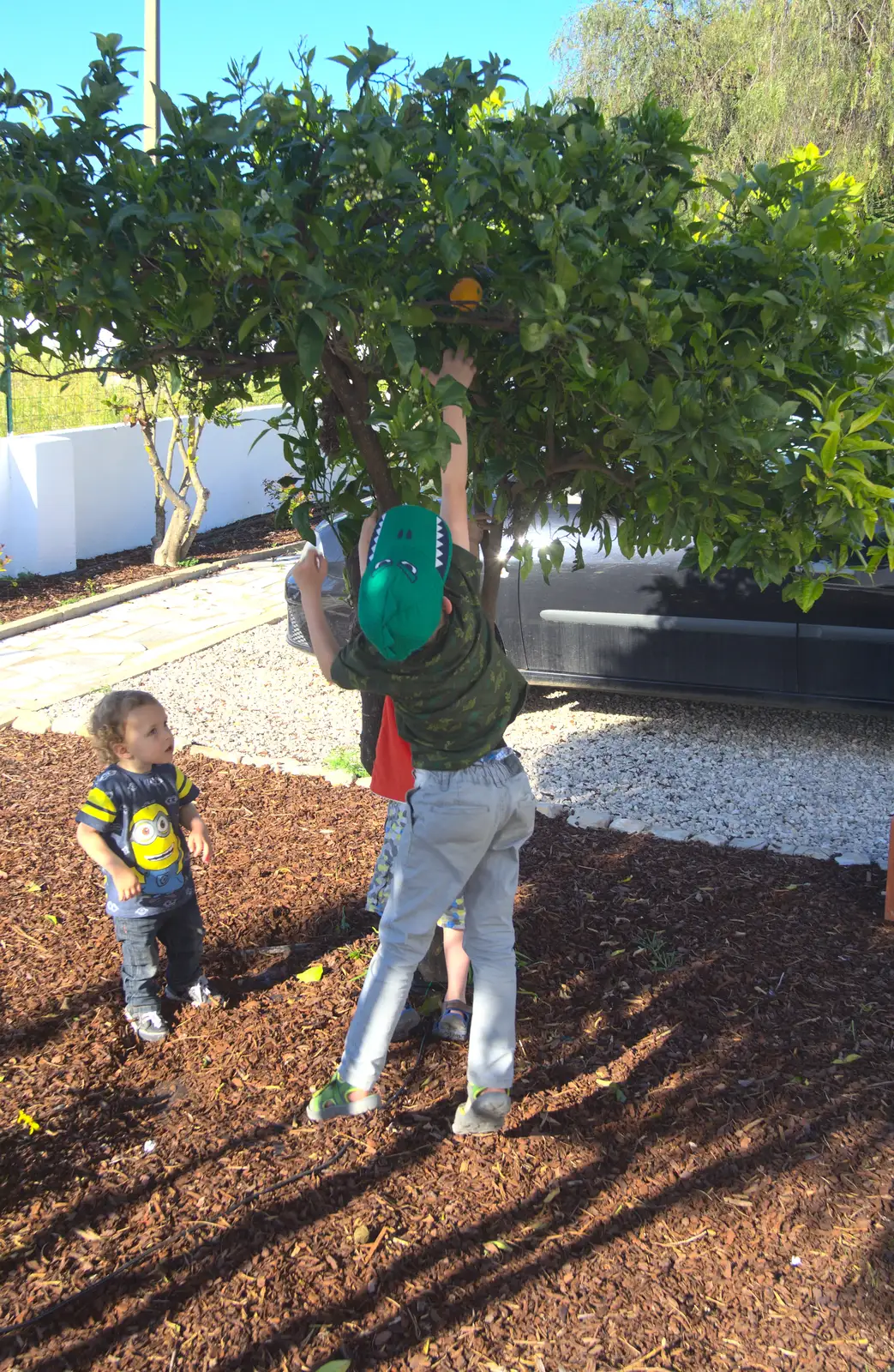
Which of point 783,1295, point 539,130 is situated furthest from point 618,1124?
point 539,130

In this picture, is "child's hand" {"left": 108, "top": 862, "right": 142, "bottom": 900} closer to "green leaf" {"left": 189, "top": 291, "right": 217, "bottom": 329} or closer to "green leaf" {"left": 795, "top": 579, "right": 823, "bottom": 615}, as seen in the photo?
"green leaf" {"left": 189, "top": 291, "right": 217, "bottom": 329}

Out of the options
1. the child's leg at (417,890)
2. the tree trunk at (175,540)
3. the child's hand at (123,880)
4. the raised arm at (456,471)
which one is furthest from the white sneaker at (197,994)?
the tree trunk at (175,540)

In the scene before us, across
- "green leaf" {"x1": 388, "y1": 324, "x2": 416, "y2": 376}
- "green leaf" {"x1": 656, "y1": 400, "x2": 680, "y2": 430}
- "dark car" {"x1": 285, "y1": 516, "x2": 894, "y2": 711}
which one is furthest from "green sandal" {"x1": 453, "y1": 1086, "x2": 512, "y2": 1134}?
"dark car" {"x1": 285, "y1": 516, "x2": 894, "y2": 711}

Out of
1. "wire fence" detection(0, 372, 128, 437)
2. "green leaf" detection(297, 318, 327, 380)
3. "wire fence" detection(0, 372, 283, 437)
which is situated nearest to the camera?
"green leaf" detection(297, 318, 327, 380)

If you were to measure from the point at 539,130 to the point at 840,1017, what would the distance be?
265 cm

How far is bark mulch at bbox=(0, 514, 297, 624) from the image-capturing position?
955 cm

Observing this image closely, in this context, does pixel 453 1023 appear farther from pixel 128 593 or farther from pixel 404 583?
pixel 128 593

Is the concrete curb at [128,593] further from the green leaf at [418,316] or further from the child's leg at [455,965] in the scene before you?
the green leaf at [418,316]

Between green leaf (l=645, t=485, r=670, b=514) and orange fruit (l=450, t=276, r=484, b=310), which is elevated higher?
orange fruit (l=450, t=276, r=484, b=310)

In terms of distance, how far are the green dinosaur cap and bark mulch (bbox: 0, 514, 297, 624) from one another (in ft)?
19.4

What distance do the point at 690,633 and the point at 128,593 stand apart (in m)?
5.79

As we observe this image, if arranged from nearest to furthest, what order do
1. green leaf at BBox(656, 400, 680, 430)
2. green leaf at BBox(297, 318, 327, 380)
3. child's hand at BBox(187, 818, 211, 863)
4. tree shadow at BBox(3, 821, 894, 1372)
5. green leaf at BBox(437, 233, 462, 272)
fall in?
green leaf at BBox(297, 318, 327, 380), green leaf at BBox(437, 233, 462, 272), green leaf at BBox(656, 400, 680, 430), tree shadow at BBox(3, 821, 894, 1372), child's hand at BBox(187, 818, 211, 863)

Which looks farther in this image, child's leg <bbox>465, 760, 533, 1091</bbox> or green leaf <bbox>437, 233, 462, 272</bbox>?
child's leg <bbox>465, 760, 533, 1091</bbox>

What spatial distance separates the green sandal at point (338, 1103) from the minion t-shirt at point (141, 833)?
2.69ft
